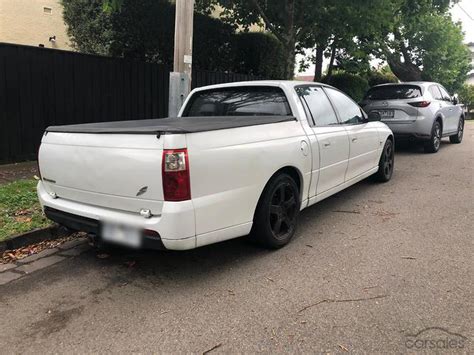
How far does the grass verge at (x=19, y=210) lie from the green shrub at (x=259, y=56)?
789 cm

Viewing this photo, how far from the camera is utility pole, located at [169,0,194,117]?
245 inches

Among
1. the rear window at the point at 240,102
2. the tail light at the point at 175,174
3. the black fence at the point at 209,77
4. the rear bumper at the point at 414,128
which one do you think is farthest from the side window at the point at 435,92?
the tail light at the point at 175,174

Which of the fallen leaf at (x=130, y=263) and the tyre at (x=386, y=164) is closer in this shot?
the fallen leaf at (x=130, y=263)

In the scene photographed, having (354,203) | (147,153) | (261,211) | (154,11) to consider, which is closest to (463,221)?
(354,203)

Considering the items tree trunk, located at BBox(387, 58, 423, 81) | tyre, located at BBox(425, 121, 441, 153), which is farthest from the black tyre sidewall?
tree trunk, located at BBox(387, 58, 423, 81)

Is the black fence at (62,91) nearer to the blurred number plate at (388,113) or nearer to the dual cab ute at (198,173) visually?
the dual cab ute at (198,173)

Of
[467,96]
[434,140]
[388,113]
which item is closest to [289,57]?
[388,113]

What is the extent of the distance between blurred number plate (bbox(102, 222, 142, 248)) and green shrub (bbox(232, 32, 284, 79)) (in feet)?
31.6

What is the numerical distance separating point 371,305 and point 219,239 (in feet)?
4.10

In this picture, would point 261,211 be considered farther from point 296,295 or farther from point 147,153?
point 147,153

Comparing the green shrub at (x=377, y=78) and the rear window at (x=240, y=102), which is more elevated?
the green shrub at (x=377, y=78)

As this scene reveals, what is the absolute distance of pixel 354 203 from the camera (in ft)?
20.0

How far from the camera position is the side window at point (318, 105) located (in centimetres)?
502

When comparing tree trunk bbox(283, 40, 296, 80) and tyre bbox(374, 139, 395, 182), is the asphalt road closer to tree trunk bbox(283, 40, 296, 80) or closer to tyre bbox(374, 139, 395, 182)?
tyre bbox(374, 139, 395, 182)
